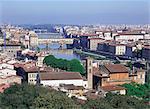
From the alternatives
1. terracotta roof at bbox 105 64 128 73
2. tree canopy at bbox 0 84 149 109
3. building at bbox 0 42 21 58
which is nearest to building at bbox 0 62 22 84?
terracotta roof at bbox 105 64 128 73

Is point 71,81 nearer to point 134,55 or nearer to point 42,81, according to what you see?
point 42,81

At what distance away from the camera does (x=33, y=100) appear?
4023 mm

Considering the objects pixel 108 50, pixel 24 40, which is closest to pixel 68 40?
pixel 24 40

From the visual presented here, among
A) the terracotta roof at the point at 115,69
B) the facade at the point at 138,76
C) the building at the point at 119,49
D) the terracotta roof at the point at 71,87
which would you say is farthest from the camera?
the building at the point at 119,49

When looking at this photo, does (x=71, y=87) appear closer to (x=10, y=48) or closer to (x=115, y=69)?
(x=115, y=69)

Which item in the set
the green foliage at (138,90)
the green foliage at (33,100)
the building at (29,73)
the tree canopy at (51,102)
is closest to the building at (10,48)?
the building at (29,73)

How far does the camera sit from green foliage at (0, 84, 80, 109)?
→ 363 cm

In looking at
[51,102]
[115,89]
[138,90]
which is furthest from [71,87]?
[51,102]

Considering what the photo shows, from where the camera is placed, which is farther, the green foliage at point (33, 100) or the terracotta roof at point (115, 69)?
the terracotta roof at point (115, 69)

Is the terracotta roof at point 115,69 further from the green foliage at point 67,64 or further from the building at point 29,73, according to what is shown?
the building at point 29,73

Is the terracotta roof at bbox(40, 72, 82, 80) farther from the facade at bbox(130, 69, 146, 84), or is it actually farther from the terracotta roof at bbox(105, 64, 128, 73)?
the facade at bbox(130, 69, 146, 84)

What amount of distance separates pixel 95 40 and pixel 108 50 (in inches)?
69.4

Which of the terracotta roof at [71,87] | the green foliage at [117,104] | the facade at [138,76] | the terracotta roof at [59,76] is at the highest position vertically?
the green foliage at [117,104]

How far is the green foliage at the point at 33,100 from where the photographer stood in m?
3.63
